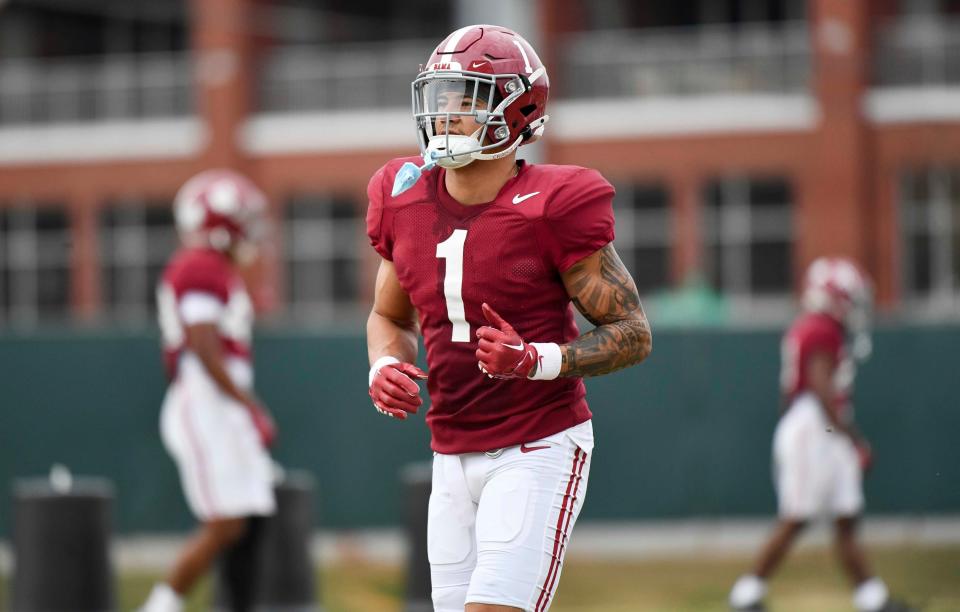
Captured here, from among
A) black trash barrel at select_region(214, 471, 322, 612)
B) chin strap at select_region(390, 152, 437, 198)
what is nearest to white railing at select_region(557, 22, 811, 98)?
black trash barrel at select_region(214, 471, 322, 612)

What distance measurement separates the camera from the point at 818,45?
2780 cm

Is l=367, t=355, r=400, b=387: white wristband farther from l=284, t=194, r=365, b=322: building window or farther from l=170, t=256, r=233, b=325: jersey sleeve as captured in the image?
l=284, t=194, r=365, b=322: building window

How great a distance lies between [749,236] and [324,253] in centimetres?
784

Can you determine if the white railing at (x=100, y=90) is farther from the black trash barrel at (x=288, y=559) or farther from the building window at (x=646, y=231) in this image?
the black trash barrel at (x=288, y=559)

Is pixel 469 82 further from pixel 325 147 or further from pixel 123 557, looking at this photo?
pixel 325 147

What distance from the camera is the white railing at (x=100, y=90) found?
32.0m

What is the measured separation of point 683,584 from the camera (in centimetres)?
1059

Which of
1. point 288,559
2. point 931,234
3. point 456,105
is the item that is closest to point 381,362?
point 456,105

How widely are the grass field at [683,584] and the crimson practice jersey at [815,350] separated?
44.8 inches

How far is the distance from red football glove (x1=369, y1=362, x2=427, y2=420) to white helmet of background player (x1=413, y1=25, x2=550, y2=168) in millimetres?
552

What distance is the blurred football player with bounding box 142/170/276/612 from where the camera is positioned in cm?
762

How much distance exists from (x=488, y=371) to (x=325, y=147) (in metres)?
26.2

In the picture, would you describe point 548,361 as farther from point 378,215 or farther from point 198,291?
point 198,291

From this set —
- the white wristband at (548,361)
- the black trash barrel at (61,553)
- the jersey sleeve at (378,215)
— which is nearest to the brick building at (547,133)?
the black trash barrel at (61,553)
